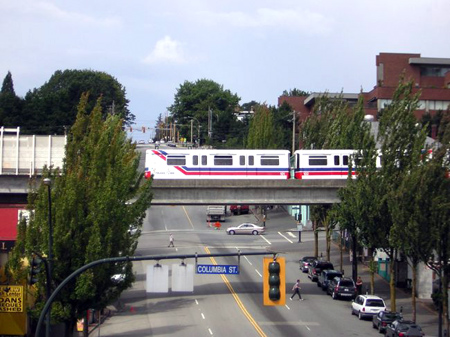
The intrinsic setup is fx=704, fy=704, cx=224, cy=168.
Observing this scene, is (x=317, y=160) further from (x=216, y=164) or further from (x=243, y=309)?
(x=243, y=309)

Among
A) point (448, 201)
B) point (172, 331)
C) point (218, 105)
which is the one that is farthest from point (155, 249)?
point (218, 105)

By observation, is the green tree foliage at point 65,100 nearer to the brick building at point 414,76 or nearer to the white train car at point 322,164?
the brick building at point 414,76

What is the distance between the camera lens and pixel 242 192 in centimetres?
4744

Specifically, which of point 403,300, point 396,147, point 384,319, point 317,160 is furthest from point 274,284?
point 317,160

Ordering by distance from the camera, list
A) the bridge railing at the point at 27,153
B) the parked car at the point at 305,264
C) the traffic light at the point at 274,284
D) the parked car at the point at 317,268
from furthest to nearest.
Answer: the parked car at the point at 305,264
the parked car at the point at 317,268
the bridge railing at the point at 27,153
the traffic light at the point at 274,284

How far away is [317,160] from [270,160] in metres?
3.55

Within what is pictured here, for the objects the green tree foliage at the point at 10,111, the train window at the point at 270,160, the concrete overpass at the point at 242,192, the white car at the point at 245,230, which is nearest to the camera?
the concrete overpass at the point at 242,192

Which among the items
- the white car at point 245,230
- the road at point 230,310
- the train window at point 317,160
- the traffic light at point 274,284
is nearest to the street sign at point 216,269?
the traffic light at point 274,284

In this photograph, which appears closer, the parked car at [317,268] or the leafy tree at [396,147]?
the leafy tree at [396,147]

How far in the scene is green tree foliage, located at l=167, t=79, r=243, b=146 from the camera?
13725 centimetres

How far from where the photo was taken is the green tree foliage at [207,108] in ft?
450

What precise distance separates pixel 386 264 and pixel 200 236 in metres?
25.6

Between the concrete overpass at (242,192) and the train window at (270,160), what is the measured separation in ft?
10.2

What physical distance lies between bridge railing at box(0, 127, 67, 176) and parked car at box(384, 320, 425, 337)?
22206mm
